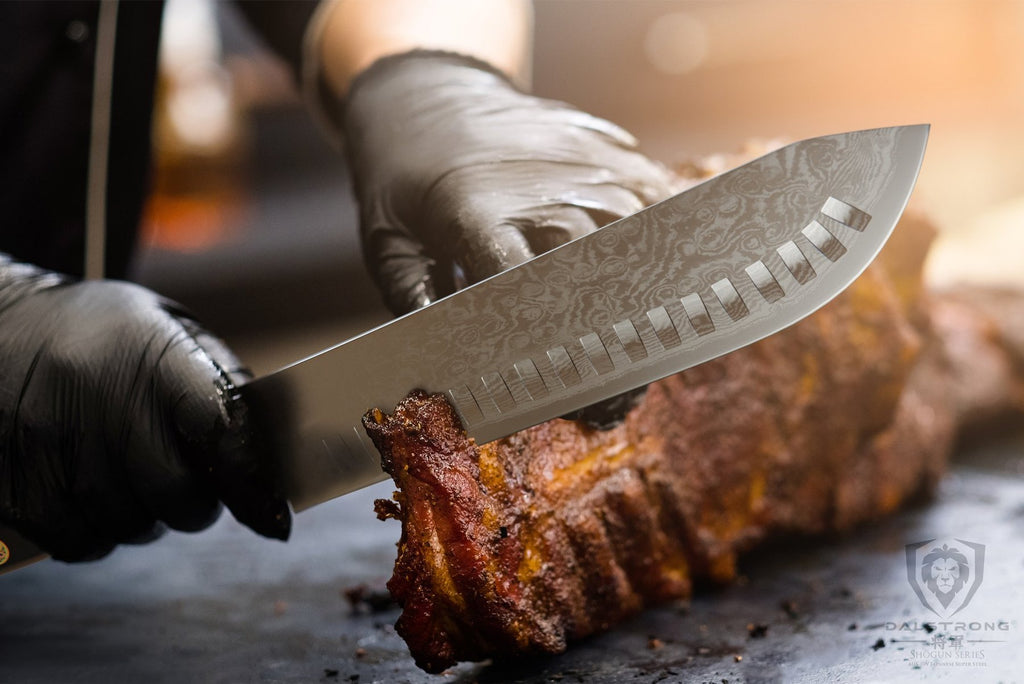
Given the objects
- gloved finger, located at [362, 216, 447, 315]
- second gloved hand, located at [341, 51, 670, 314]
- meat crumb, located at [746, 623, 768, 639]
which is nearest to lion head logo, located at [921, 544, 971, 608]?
meat crumb, located at [746, 623, 768, 639]

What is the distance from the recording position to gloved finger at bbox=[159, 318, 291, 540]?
3.23 ft

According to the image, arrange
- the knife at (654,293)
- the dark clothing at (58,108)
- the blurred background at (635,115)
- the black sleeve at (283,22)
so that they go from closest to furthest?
the knife at (654,293)
the dark clothing at (58,108)
the black sleeve at (283,22)
the blurred background at (635,115)

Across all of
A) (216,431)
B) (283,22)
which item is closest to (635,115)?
(283,22)

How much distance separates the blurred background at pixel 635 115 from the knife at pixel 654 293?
61cm

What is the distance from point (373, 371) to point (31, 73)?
45.7 inches

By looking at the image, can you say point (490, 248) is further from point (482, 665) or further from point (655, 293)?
point (482, 665)

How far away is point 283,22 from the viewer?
181cm

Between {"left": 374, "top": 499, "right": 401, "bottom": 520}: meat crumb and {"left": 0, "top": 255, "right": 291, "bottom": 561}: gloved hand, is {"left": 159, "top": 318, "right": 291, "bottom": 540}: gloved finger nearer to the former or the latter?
{"left": 0, "top": 255, "right": 291, "bottom": 561}: gloved hand

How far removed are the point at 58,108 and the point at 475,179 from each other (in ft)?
3.53

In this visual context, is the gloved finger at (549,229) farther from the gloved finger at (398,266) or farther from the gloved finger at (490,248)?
the gloved finger at (398,266)

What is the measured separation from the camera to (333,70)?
1.60 metres

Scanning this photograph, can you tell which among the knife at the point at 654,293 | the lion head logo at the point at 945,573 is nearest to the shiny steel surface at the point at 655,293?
the knife at the point at 654,293

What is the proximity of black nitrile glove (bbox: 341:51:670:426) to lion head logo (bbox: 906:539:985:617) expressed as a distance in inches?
20.2

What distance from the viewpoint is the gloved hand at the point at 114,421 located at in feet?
3.28
